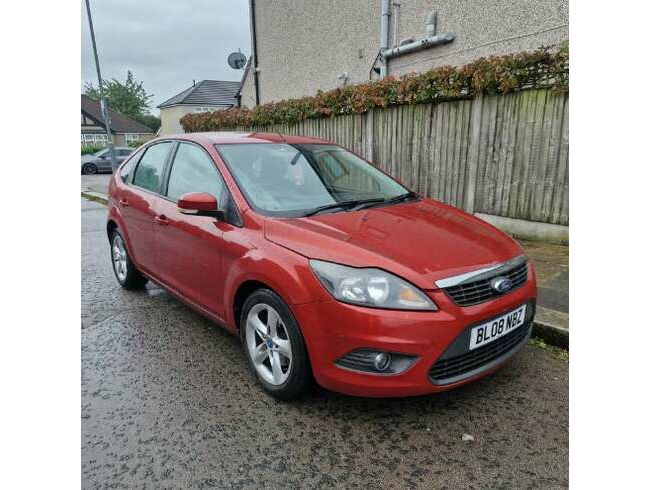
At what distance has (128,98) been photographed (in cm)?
8406

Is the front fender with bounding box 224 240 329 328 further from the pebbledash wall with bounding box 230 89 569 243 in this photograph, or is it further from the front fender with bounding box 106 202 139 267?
the pebbledash wall with bounding box 230 89 569 243

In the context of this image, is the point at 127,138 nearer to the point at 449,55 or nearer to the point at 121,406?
the point at 449,55

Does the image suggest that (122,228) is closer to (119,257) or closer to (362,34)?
(119,257)

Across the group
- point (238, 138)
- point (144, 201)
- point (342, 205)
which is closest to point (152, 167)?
point (144, 201)

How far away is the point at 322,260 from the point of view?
2393mm

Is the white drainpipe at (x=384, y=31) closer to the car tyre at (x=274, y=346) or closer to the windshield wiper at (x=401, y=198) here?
the windshield wiper at (x=401, y=198)

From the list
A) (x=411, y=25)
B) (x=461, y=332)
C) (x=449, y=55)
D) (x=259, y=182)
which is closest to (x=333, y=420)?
(x=461, y=332)

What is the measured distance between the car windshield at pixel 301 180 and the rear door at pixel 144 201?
2.98 feet

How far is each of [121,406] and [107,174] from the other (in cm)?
2730

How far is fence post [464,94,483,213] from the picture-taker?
19.1 feet

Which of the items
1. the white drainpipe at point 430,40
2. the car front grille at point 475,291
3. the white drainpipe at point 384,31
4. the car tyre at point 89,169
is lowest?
the car front grille at point 475,291

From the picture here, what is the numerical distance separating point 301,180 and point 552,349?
7.30 ft

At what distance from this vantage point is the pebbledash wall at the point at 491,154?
526 cm

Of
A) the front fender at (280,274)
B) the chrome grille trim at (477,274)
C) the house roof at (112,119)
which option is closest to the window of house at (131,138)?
the house roof at (112,119)
